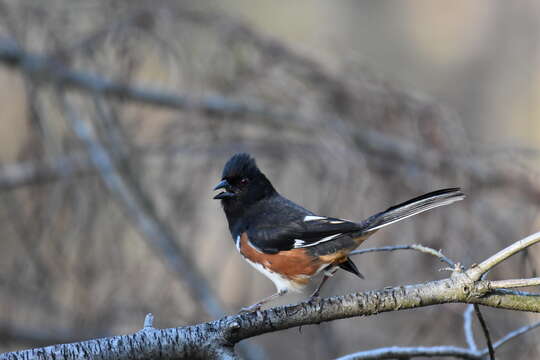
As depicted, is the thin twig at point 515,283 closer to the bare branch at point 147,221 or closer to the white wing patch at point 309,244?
the white wing patch at point 309,244

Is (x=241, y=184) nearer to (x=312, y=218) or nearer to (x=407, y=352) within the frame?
(x=312, y=218)

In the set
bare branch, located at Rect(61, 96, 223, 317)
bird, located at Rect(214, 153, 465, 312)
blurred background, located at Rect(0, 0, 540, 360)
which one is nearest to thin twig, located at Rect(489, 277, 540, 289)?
bird, located at Rect(214, 153, 465, 312)

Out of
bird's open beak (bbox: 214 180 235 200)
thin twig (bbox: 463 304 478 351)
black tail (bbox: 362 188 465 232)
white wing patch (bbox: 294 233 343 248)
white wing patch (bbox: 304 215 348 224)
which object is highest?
bird's open beak (bbox: 214 180 235 200)

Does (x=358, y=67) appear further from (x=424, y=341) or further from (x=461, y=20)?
(x=461, y=20)

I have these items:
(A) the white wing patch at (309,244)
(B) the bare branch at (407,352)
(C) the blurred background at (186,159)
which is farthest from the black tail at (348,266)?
(B) the bare branch at (407,352)

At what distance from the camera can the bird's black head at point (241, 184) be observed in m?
3.09

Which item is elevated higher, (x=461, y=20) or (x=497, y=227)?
(x=461, y=20)

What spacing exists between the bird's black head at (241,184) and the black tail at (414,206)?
71 cm

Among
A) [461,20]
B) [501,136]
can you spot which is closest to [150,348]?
[501,136]

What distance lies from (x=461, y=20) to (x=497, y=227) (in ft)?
22.0

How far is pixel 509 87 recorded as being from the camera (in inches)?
357

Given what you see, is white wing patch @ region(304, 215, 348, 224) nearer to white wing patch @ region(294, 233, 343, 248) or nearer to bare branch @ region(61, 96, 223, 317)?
white wing patch @ region(294, 233, 343, 248)

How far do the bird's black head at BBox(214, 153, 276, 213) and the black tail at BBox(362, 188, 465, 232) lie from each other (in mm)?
715

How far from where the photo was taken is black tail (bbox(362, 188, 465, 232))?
225cm
